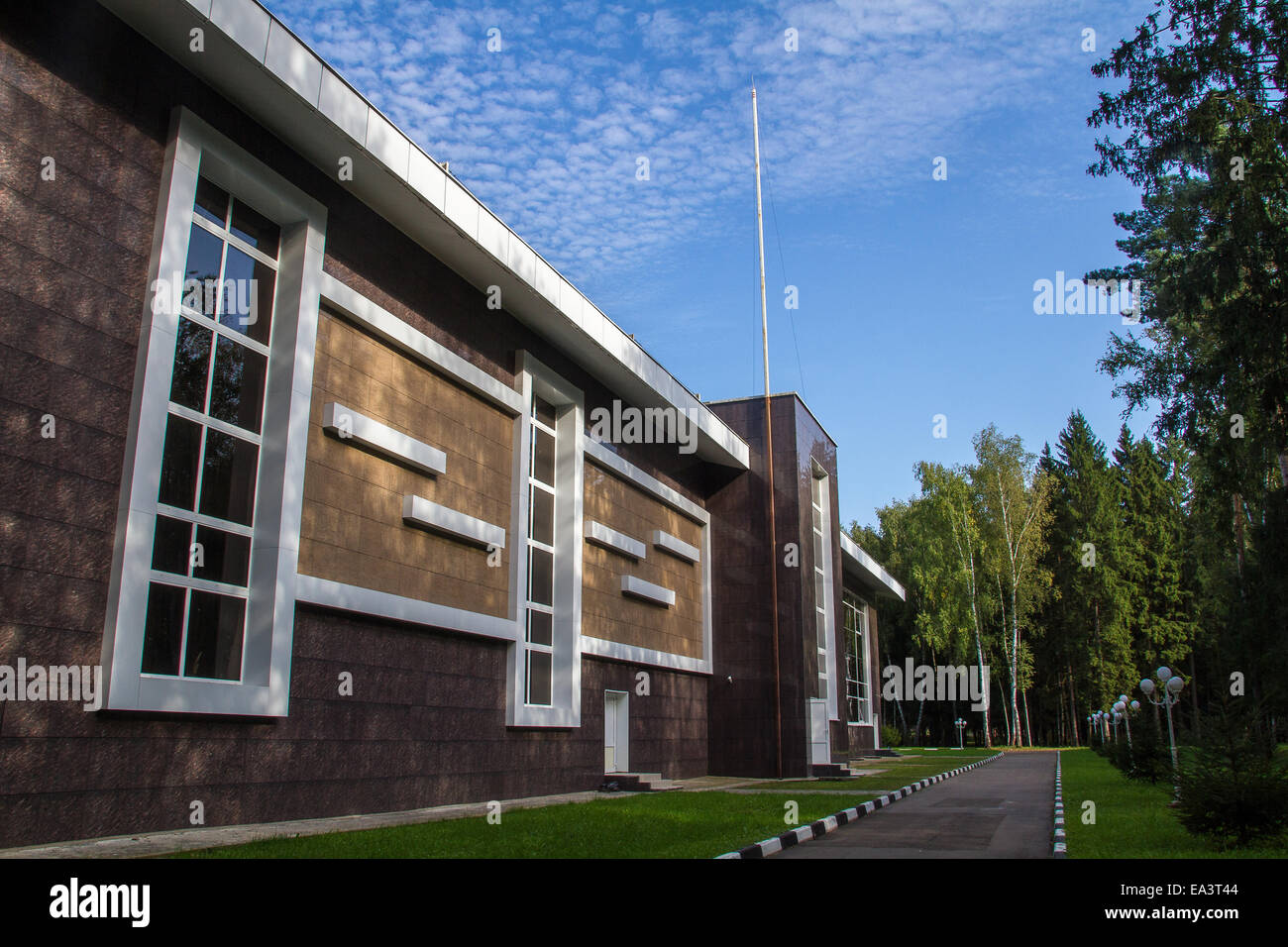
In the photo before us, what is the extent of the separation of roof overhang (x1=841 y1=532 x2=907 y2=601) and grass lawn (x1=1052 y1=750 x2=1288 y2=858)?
18477 mm

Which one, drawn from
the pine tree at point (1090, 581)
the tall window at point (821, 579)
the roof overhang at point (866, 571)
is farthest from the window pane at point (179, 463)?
the pine tree at point (1090, 581)

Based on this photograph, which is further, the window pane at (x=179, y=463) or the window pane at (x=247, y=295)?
the window pane at (x=247, y=295)

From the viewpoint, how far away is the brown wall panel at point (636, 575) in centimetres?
1975

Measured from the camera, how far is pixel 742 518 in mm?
26797

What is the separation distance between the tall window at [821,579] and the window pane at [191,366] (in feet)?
73.3

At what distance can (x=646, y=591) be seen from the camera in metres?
21.8

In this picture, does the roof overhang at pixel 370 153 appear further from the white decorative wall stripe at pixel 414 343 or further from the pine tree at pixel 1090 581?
the pine tree at pixel 1090 581

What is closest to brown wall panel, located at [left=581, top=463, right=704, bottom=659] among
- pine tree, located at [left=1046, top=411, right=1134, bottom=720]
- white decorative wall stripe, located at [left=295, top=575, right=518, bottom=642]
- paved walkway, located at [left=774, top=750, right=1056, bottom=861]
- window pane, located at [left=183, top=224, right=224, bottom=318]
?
white decorative wall stripe, located at [left=295, top=575, right=518, bottom=642]

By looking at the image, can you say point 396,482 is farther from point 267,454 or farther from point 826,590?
point 826,590

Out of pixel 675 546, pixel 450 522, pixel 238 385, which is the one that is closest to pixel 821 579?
pixel 675 546

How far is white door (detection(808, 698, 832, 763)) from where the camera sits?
83.7 ft

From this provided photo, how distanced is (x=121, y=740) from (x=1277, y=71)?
52.6 feet

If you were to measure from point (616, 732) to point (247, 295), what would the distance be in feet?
41.5
